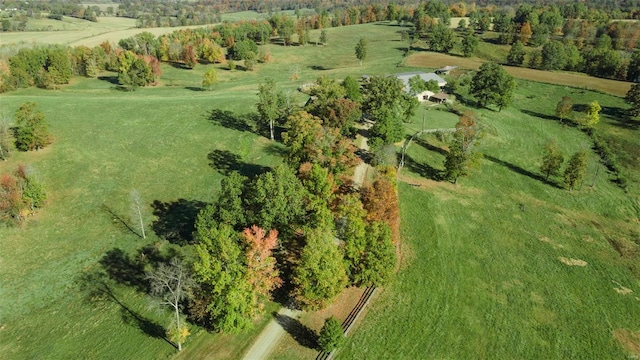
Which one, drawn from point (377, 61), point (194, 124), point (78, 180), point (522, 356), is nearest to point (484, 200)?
point (522, 356)

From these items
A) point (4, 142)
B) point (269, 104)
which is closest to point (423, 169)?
point (269, 104)

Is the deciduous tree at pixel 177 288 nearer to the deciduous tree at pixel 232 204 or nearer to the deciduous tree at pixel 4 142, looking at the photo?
the deciduous tree at pixel 232 204

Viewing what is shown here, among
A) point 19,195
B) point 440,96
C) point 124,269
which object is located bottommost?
point 124,269

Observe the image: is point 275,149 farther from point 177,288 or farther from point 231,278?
point 177,288

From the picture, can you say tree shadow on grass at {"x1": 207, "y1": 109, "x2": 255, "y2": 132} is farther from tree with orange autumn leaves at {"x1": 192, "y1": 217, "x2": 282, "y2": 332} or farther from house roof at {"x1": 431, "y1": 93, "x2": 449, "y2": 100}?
house roof at {"x1": 431, "y1": 93, "x2": 449, "y2": 100}

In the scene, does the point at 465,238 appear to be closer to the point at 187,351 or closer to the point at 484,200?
the point at 484,200

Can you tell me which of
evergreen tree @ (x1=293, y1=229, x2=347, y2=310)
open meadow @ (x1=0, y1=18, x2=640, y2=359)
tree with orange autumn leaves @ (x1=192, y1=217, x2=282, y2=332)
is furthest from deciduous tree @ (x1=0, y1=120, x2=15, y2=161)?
evergreen tree @ (x1=293, y1=229, x2=347, y2=310)

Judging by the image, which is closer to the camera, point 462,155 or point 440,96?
point 462,155
